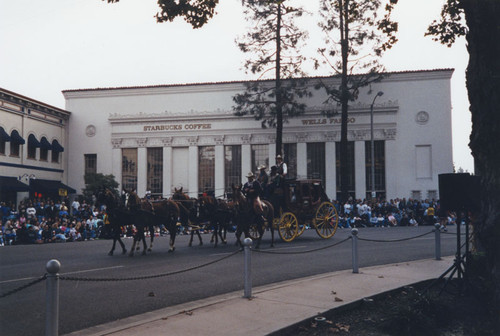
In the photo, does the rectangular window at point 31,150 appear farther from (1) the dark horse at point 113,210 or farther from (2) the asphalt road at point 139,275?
(1) the dark horse at point 113,210

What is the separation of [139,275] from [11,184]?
97.0 feet

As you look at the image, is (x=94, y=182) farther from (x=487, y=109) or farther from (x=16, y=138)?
(x=487, y=109)

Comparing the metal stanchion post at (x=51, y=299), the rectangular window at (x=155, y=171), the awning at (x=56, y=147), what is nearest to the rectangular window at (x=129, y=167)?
the rectangular window at (x=155, y=171)

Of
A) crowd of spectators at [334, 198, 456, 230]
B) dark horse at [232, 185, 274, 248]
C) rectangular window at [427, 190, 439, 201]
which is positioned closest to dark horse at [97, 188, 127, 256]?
dark horse at [232, 185, 274, 248]

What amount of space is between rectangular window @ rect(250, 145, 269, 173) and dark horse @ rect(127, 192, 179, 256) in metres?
29.2

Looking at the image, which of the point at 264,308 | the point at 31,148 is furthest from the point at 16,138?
the point at 264,308

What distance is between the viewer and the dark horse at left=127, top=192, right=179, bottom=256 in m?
15.4

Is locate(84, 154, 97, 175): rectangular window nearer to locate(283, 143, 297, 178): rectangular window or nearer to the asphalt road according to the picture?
locate(283, 143, 297, 178): rectangular window

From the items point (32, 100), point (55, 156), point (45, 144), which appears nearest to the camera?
point (32, 100)

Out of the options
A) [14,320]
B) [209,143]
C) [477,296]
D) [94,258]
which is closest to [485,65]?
[477,296]

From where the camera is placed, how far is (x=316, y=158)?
147 ft

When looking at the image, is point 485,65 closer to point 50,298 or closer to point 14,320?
point 50,298

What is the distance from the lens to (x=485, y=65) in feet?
26.8

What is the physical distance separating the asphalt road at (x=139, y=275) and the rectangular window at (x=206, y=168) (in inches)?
1135
